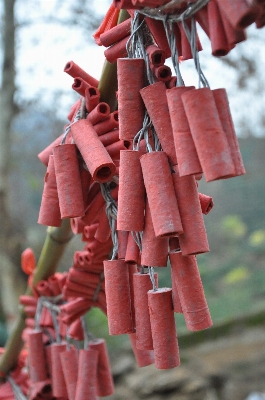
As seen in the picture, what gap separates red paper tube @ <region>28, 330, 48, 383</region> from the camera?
0.86 m

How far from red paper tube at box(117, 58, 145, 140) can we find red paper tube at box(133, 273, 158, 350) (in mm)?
147

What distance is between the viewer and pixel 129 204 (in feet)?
1.49

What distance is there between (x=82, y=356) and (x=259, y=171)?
113 inches

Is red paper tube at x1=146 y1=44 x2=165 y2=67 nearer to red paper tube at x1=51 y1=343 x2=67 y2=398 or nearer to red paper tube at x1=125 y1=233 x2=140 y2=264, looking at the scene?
red paper tube at x1=125 y1=233 x2=140 y2=264

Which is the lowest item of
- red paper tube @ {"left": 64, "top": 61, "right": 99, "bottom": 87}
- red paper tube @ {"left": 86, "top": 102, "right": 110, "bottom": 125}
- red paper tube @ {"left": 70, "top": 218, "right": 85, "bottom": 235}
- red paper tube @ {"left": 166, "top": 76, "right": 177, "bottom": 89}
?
red paper tube @ {"left": 70, "top": 218, "right": 85, "bottom": 235}

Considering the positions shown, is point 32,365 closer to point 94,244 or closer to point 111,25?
point 94,244

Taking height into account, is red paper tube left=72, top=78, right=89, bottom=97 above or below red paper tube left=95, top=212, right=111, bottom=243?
above

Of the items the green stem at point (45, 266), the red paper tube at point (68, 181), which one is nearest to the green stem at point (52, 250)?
the green stem at point (45, 266)

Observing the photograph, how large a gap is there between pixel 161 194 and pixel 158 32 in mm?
155

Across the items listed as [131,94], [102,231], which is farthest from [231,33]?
[102,231]

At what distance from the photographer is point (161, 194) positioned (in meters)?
0.43

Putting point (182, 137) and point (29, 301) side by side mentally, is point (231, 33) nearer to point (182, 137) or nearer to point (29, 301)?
point (182, 137)

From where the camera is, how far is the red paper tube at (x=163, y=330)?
467 mm

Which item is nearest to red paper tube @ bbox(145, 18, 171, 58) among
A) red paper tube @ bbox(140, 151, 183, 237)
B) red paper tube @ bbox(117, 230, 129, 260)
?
red paper tube @ bbox(140, 151, 183, 237)
